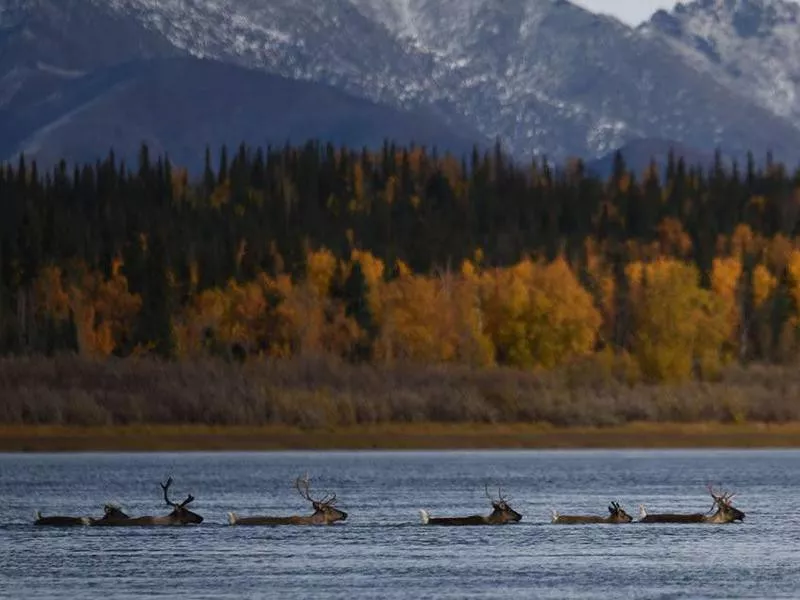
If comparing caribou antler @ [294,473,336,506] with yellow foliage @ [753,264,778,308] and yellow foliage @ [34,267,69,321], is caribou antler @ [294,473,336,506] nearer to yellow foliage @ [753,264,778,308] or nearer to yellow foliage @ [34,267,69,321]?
yellow foliage @ [34,267,69,321]

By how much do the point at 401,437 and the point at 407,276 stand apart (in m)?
64.7

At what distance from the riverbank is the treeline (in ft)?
52.7

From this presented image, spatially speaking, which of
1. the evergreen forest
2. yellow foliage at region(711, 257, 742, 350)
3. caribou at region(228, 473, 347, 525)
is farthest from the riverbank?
yellow foliage at region(711, 257, 742, 350)

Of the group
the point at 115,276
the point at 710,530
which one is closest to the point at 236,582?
the point at 710,530

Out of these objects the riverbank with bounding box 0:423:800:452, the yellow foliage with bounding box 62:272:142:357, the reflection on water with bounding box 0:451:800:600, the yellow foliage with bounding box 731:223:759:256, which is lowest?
the reflection on water with bounding box 0:451:800:600

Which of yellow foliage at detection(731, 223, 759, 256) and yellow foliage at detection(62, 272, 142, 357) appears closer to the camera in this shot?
yellow foliage at detection(62, 272, 142, 357)

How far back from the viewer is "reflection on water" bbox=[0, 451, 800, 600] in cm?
4728

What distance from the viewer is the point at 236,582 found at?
1892 inches

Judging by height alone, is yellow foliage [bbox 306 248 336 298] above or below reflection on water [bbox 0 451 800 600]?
above

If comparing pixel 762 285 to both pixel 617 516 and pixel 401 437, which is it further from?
pixel 617 516

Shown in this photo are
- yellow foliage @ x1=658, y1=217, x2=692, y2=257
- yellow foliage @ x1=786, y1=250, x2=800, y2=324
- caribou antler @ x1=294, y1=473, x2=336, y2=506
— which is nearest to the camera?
caribou antler @ x1=294, y1=473, x2=336, y2=506

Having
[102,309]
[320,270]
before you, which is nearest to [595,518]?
[102,309]

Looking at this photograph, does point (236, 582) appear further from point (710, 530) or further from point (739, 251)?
point (739, 251)

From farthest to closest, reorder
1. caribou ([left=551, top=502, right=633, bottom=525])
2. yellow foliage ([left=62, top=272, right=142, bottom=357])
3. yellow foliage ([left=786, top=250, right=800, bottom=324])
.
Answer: yellow foliage ([left=786, top=250, right=800, bottom=324]), yellow foliage ([left=62, top=272, right=142, bottom=357]), caribou ([left=551, top=502, right=633, bottom=525])
